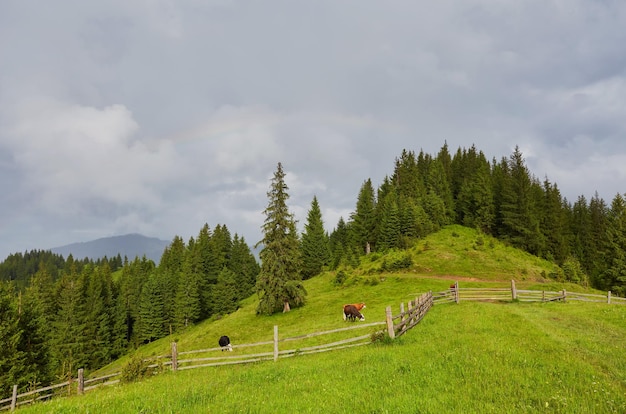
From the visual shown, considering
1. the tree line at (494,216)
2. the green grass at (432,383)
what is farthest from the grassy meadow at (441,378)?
the tree line at (494,216)

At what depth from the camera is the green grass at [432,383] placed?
7.50 meters

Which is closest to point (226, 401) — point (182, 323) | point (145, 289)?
point (182, 323)

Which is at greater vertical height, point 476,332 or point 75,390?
point 476,332

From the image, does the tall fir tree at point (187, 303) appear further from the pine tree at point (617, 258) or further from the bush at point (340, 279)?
the pine tree at point (617, 258)

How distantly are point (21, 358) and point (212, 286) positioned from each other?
44.2m

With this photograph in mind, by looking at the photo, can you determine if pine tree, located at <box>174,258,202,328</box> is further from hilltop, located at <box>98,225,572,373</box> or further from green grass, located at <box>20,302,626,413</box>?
green grass, located at <box>20,302,626,413</box>

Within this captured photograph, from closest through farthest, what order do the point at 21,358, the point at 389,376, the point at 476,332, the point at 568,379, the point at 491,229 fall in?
1. the point at 568,379
2. the point at 389,376
3. the point at 476,332
4. the point at 21,358
5. the point at 491,229

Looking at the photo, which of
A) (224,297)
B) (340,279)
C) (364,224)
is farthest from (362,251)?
(224,297)

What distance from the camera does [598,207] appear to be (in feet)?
301

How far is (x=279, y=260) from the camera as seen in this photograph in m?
38.4

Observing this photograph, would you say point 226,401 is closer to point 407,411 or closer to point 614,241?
point 407,411

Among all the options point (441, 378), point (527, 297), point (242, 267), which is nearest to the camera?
point (441, 378)

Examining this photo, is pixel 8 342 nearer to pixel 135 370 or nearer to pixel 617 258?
pixel 135 370

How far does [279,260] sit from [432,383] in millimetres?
30343
